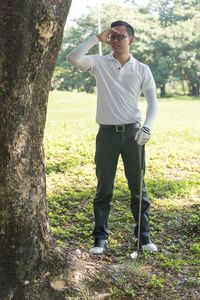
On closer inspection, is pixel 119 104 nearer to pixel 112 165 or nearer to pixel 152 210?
pixel 112 165

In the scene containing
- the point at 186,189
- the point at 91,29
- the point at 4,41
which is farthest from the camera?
the point at 91,29

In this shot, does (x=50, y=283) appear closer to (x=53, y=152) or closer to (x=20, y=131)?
(x=20, y=131)

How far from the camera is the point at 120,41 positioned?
176 inches

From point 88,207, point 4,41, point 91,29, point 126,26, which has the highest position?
point 91,29

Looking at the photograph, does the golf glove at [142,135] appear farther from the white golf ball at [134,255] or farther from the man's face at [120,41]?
the white golf ball at [134,255]

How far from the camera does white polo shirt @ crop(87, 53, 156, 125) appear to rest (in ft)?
14.8

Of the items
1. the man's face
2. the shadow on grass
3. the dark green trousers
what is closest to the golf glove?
the dark green trousers

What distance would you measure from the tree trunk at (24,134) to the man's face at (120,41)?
3.92 ft

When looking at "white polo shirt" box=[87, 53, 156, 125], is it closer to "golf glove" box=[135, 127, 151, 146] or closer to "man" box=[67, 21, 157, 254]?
"man" box=[67, 21, 157, 254]

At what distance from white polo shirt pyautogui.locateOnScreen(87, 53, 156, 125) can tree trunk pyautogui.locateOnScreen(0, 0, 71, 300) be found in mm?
1252

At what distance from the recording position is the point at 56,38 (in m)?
3.27

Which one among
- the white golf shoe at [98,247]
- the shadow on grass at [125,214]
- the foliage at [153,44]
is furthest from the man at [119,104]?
the foliage at [153,44]

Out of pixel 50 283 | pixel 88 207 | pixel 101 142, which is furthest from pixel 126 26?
pixel 88 207

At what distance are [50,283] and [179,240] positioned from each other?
2409mm
